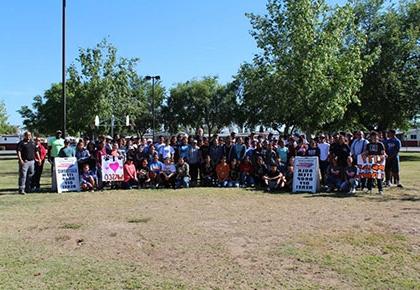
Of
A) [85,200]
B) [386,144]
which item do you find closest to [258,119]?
[386,144]

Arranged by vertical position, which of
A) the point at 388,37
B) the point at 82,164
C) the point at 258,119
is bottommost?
the point at 82,164

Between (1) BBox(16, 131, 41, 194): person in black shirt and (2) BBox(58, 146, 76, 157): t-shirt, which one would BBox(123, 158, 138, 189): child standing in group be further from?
(1) BBox(16, 131, 41, 194): person in black shirt

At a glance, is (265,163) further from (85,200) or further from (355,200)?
(85,200)

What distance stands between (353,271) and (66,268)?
3.74 meters

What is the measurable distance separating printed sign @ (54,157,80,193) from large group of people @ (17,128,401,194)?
0.78 ft

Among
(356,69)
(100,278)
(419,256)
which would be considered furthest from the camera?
(356,69)

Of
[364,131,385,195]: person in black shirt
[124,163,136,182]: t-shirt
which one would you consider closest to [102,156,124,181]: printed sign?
[124,163,136,182]: t-shirt

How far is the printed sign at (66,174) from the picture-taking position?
49.5 ft

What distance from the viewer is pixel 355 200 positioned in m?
12.6

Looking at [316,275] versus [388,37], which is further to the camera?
[388,37]

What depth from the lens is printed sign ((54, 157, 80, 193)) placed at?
49.5 feet

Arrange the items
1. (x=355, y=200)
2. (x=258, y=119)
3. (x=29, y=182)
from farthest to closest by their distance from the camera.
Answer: (x=258, y=119), (x=29, y=182), (x=355, y=200)

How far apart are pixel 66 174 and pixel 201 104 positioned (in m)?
47.6

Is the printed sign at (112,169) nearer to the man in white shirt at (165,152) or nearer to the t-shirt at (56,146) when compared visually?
the man in white shirt at (165,152)
